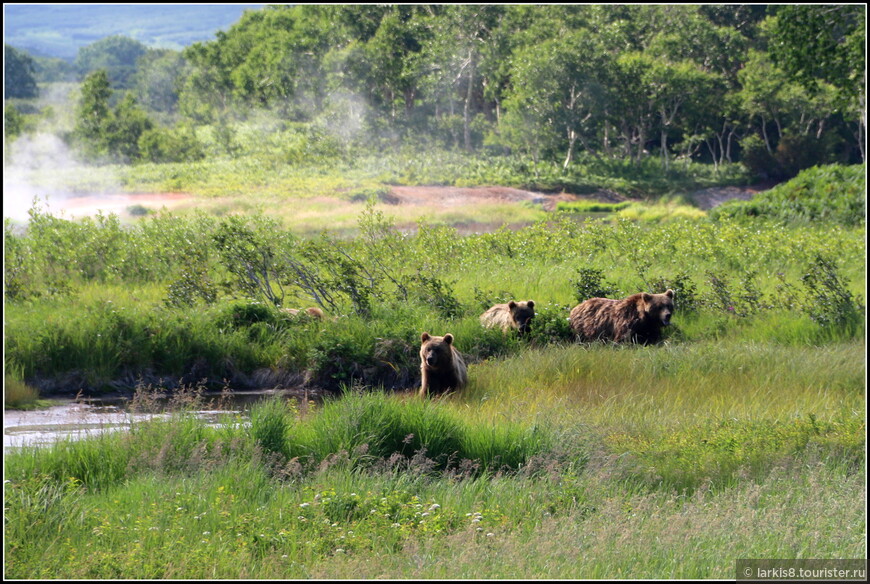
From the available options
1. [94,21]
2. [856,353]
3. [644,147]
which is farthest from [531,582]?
[94,21]

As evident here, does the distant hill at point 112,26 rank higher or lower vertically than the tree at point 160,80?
higher

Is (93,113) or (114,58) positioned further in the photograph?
(114,58)

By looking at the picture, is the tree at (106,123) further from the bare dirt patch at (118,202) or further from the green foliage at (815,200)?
the green foliage at (815,200)

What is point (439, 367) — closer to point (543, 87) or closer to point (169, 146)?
point (543, 87)

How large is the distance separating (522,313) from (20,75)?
39.9 metres

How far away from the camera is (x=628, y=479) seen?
751cm

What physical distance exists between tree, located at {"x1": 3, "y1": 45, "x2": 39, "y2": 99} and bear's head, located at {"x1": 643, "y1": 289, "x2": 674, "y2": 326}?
36.8m

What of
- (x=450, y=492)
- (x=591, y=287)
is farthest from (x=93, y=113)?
(x=450, y=492)

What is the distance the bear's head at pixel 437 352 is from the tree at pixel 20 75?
122ft

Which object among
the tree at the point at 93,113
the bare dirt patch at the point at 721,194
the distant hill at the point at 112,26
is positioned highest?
the distant hill at the point at 112,26

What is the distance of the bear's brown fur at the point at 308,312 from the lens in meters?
14.1

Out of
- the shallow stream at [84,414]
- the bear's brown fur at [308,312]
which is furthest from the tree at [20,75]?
the shallow stream at [84,414]

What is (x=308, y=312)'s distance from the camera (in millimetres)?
14266

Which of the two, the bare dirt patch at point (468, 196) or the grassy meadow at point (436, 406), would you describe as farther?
the bare dirt patch at point (468, 196)
